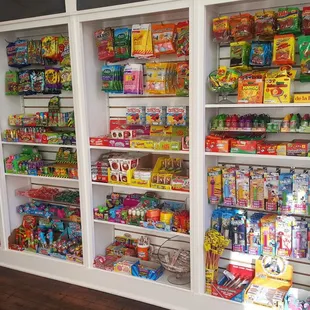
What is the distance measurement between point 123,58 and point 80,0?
591mm

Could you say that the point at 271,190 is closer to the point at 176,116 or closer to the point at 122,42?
the point at 176,116

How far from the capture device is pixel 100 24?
333cm

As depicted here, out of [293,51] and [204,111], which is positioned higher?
[293,51]

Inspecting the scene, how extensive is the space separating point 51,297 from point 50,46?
93.1 inches

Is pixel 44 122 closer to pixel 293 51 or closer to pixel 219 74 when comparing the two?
→ pixel 219 74

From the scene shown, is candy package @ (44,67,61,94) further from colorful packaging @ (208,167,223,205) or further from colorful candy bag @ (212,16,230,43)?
colorful packaging @ (208,167,223,205)

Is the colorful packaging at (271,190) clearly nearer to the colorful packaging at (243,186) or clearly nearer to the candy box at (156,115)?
the colorful packaging at (243,186)

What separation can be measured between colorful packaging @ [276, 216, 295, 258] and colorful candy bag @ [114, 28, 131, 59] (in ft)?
6.20

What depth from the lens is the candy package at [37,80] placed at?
3704 millimetres

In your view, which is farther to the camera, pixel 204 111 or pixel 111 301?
pixel 111 301

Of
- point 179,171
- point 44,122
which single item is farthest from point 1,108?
point 179,171

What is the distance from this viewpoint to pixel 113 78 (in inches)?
130

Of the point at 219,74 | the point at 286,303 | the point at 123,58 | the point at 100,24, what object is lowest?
the point at 286,303

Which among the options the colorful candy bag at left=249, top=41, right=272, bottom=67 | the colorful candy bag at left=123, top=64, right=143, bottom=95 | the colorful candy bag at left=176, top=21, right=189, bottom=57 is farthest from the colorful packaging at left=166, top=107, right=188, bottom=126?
the colorful candy bag at left=249, top=41, right=272, bottom=67
